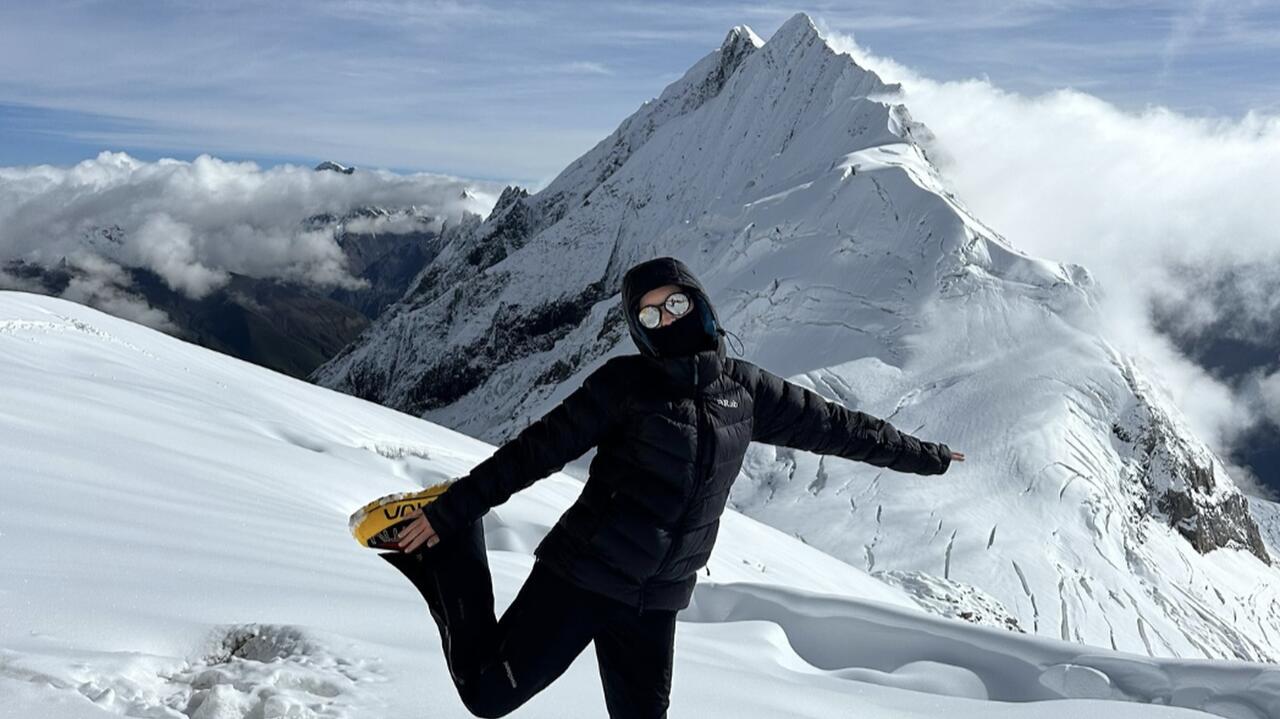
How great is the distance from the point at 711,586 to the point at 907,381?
3231 cm

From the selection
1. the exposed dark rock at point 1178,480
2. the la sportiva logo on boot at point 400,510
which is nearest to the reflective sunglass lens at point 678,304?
the la sportiva logo on boot at point 400,510

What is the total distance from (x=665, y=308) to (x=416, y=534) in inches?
52.5

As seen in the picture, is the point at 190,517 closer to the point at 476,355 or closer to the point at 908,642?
the point at 908,642

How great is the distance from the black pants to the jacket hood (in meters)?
0.97

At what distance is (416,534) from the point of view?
12.2 ft

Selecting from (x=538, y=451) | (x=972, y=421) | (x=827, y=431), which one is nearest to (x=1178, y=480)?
(x=972, y=421)

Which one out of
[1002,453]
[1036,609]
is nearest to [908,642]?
[1036,609]

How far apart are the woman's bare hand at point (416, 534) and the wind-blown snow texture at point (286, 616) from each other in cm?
79

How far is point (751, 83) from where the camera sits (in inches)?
4641

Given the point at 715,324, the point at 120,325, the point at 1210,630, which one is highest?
the point at 715,324

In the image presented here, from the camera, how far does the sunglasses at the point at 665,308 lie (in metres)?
3.70

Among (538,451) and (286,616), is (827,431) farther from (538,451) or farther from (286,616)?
(286,616)

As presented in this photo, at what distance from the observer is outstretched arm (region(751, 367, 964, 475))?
4.05 m

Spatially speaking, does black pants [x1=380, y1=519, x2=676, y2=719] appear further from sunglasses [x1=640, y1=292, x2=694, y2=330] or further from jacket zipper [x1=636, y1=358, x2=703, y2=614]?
sunglasses [x1=640, y1=292, x2=694, y2=330]
